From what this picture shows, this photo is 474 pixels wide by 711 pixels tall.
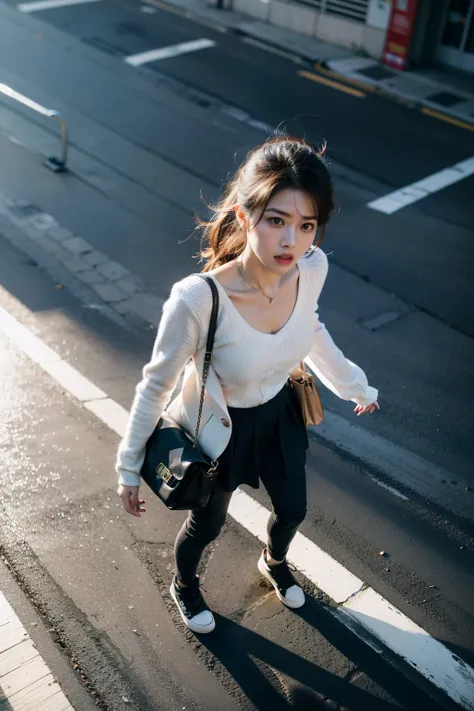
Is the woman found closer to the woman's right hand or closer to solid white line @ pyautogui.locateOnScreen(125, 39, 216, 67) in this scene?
the woman's right hand

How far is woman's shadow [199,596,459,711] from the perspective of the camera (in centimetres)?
380

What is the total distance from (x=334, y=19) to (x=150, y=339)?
11941mm

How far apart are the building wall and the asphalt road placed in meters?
2.16

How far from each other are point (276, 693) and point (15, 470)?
2238 mm

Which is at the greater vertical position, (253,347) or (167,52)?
(253,347)

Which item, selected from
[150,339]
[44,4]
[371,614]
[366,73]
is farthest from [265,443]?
[44,4]

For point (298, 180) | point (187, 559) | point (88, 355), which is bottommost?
point (88, 355)

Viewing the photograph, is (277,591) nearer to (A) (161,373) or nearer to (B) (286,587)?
(B) (286,587)

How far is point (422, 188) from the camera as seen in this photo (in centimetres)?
1062

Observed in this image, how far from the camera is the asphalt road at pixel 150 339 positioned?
411 cm

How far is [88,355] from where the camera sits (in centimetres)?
655

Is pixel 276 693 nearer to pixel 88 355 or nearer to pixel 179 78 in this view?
pixel 88 355

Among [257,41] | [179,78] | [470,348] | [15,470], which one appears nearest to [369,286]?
[470,348]

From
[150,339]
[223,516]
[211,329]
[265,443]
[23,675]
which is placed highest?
[211,329]
